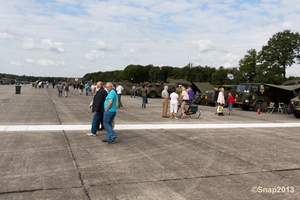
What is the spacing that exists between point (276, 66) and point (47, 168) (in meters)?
57.3

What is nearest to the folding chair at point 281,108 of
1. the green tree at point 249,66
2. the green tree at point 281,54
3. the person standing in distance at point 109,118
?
the person standing in distance at point 109,118

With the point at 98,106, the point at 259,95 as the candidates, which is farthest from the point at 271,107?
the point at 98,106

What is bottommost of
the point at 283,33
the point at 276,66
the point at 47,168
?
the point at 47,168

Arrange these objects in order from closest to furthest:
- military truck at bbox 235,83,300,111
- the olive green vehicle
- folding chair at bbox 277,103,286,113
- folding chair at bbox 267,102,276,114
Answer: the olive green vehicle, folding chair at bbox 267,102,276,114, folding chair at bbox 277,103,286,113, military truck at bbox 235,83,300,111

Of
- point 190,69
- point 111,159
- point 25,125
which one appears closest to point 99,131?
point 25,125

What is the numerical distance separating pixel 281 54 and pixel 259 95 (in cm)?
3930

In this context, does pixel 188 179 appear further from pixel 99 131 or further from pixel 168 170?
pixel 99 131

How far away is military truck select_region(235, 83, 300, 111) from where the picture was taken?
2175cm

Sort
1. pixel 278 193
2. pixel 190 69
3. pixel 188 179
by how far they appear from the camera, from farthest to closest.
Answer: pixel 190 69, pixel 188 179, pixel 278 193

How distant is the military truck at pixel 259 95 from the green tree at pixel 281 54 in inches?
1368

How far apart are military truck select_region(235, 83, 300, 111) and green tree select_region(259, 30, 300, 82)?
3475 cm

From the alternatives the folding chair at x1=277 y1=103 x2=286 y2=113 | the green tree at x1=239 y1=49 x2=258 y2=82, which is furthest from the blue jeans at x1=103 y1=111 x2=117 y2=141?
the green tree at x1=239 y1=49 x2=258 y2=82

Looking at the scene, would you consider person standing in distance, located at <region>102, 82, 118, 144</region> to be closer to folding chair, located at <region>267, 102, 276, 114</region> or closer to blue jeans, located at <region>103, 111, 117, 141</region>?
blue jeans, located at <region>103, 111, 117, 141</region>

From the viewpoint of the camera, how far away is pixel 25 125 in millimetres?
11180
